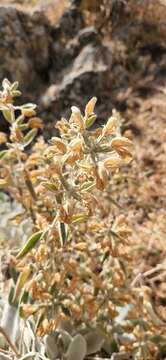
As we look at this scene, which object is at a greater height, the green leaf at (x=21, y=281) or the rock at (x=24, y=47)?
the rock at (x=24, y=47)

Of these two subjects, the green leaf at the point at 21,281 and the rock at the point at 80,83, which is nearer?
the green leaf at the point at 21,281

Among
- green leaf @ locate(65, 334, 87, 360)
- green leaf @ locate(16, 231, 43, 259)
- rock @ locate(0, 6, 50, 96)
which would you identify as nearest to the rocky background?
rock @ locate(0, 6, 50, 96)

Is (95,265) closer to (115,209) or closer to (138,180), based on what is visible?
(115,209)

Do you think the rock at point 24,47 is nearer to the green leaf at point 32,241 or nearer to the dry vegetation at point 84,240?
the dry vegetation at point 84,240

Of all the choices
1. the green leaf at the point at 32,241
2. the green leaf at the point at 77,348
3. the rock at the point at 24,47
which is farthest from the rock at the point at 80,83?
the green leaf at the point at 32,241

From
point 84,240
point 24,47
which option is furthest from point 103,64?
point 84,240

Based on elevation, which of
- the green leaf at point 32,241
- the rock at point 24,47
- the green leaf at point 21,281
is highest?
the rock at point 24,47

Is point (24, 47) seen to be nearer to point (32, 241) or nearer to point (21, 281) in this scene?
point (21, 281)

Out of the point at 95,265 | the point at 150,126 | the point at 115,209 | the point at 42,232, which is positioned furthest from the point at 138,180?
the point at 42,232

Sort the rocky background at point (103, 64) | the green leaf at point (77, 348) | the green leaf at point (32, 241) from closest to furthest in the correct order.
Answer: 1. the green leaf at point (32, 241)
2. the green leaf at point (77, 348)
3. the rocky background at point (103, 64)
